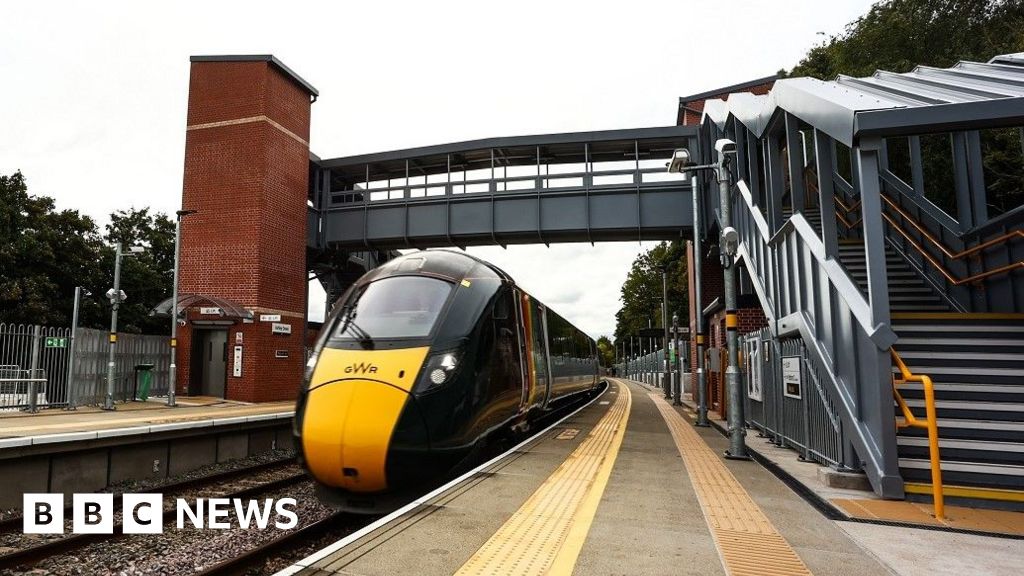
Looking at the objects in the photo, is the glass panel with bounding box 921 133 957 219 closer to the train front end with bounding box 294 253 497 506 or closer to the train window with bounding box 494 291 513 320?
the train window with bounding box 494 291 513 320

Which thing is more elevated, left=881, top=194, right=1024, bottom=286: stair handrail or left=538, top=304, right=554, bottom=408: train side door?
left=881, top=194, right=1024, bottom=286: stair handrail

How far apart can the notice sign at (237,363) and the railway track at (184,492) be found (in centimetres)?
1049

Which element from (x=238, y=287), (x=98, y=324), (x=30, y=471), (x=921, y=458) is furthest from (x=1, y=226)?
(x=921, y=458)

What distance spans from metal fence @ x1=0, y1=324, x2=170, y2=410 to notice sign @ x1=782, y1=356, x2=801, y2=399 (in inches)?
624

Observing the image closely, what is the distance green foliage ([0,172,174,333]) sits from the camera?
89.7 ft

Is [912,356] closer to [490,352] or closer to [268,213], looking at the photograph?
[490,352]

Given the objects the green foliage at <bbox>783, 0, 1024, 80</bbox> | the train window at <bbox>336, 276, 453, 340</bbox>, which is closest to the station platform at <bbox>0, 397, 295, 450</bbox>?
the train window at <bbox>336, 276, 453, 340</bbox>

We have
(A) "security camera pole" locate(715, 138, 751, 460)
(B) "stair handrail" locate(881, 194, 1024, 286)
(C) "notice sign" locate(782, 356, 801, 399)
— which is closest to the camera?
(C) "notice sign" locate(782, 356, 801, 399)

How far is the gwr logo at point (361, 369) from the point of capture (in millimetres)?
6059

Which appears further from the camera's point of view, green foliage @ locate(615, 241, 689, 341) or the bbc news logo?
green foliage @ locate(615, 241, 689, 341)

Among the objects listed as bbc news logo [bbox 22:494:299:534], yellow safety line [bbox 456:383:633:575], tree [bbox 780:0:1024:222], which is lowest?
bbc news logo [bbox 22:494:299:534]

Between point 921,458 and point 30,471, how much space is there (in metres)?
11.1

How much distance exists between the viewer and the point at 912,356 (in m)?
7.35

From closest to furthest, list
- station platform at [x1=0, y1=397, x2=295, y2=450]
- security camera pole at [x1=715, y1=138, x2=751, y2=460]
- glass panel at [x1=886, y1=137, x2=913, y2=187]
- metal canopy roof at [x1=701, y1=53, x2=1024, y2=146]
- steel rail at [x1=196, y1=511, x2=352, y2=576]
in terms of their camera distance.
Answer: steel rail at [x1=196, y1=511, x2=352, y2=576] < metal canopy roof at [x1=701, y1=53, x2=1024, y2=146] < station platform at [x1=0, y1=397, x2=295, y2=450] < security camera pole at [x1=715, y1=138, x2=751, y2=460] < glass panel at [x1=886, y1=137, x2=913, y2=187]
